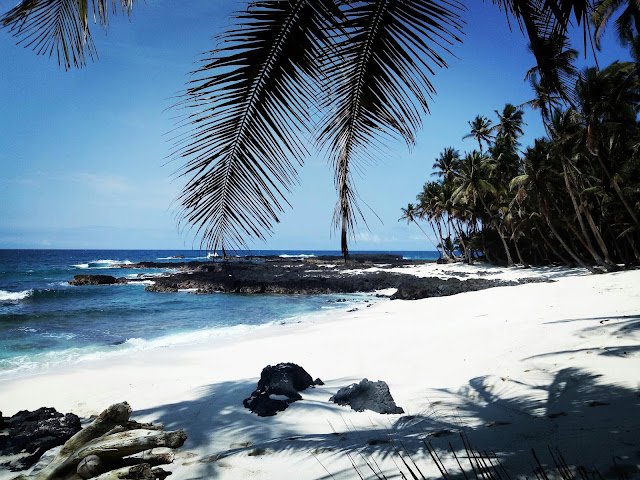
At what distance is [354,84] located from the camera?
259cm

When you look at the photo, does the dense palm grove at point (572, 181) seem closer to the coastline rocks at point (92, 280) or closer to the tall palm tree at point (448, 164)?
the tall palm tree at point (448, 164)

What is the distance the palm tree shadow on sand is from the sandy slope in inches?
0.6

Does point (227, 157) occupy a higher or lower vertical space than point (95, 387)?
higher

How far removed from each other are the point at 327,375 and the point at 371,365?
2.46 feet

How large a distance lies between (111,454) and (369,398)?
243 centimetres

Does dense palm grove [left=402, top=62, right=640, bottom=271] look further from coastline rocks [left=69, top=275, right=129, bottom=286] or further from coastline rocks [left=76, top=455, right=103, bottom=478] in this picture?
coastline rocks [left=69, top=275, right=129, bottom=286]

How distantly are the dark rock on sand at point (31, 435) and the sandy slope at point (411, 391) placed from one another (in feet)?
2.56

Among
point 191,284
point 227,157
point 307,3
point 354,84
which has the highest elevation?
point 307,3

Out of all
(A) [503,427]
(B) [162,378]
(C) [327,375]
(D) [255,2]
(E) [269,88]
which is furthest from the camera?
(B) [162,378]

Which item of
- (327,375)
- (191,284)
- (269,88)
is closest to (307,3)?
(269,88)

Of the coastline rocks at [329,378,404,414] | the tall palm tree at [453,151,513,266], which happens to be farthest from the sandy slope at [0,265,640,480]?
the tall palm tree at [453,151,513,266]

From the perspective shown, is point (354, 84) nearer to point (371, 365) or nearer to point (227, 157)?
point (227, 157)

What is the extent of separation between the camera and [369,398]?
3834 millimetres

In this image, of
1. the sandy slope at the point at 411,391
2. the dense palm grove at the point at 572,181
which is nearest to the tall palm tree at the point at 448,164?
the dense palm grove at the point at 572,181
